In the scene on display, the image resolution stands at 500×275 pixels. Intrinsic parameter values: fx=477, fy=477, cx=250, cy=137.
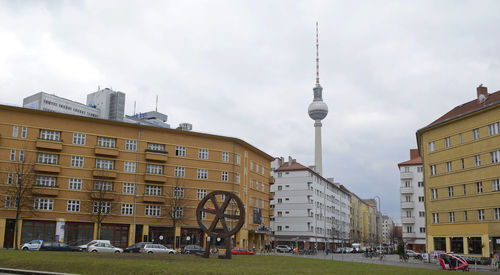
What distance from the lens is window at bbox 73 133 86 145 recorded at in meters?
64.8

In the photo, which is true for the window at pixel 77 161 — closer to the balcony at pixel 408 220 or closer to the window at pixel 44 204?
the window at pixel 44 204

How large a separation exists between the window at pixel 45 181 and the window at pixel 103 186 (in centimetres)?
530

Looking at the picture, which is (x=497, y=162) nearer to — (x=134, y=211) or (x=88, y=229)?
(x=134, y=211)

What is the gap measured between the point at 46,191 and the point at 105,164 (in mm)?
8543

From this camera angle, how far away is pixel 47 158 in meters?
62.5

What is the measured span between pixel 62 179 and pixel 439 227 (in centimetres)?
4852

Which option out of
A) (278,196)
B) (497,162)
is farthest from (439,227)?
(278,196)

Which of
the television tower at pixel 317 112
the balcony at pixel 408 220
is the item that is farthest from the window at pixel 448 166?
the television tower at pixel 317 112

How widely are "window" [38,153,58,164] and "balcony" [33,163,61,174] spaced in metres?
0.91

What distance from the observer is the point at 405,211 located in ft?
338

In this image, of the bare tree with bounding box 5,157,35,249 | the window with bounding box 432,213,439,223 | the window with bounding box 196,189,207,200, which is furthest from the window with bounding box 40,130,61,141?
the window with bounding box 432,213,439,223

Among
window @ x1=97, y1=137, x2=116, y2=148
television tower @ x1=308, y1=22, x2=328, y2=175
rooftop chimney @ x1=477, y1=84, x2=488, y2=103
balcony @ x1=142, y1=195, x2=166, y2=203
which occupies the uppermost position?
television tower @ x1=308, y1=22, x2=328, y2=175

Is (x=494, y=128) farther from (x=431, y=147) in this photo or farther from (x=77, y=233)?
(x=77, y=233)

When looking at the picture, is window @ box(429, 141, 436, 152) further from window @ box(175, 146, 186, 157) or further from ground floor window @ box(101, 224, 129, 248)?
ground floor window @ box(101, 224, 129, 248)
